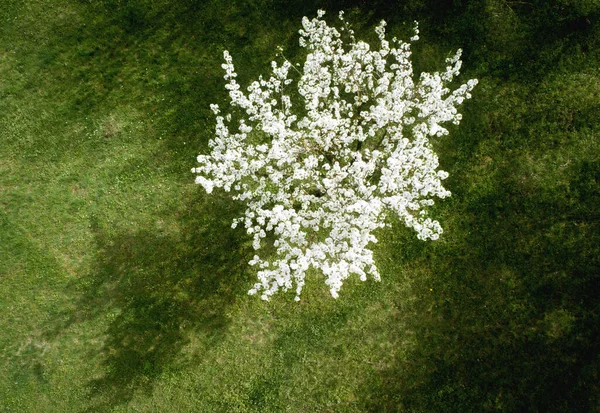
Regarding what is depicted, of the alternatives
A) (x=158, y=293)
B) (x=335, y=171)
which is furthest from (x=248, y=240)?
(x=335, y=171)

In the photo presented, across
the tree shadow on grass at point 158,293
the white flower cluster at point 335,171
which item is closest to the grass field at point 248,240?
the tree shadow on grass at point 158,293

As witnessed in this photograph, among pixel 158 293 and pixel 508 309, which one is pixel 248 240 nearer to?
pixel 158 293

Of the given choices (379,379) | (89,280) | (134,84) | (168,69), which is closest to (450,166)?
(379,379)

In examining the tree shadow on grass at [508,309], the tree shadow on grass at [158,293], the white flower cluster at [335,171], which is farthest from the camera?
the tree shadow on grass at [158,293]

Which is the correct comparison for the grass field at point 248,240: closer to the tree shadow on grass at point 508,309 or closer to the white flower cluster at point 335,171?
the tree shadow on grass at point 508,309

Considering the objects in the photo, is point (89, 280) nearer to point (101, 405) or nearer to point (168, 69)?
point (101, 405)
